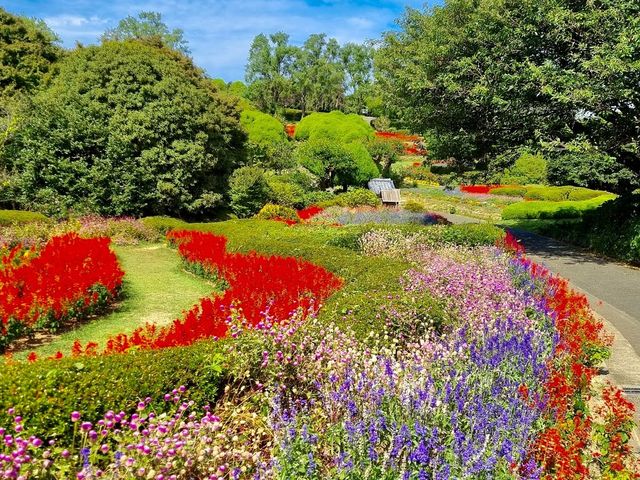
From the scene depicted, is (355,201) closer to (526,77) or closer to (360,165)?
(360,165)

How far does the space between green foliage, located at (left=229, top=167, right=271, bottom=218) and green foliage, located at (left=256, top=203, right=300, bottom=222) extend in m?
0.88

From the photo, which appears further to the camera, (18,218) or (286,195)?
(286,195)

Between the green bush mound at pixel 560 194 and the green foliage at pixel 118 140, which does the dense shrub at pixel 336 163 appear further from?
the green bush mound at pixel 560 194

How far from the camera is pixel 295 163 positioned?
98.7ft

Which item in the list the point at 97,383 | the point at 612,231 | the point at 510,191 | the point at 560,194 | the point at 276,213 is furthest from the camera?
the point at 510,191

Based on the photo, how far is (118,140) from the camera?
1761cm

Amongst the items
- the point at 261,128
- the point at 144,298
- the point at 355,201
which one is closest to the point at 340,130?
the point at 261,128

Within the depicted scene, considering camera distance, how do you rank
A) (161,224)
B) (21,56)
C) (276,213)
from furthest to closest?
(21,56), (276,213), (161,224)

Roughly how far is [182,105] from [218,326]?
15.5 m

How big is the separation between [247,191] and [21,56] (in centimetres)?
1382

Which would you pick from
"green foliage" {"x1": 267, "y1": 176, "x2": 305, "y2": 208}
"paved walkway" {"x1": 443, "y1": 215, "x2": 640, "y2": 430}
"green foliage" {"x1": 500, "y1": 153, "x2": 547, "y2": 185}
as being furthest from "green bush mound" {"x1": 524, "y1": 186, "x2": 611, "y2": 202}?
"green foliage" {"x1": 267, "y1": 176, "x2": 305, "y2": 208}

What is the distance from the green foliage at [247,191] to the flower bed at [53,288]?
38.9 feet

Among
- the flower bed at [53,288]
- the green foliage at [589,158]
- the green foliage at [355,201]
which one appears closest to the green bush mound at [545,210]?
the green foliage at [589,158]

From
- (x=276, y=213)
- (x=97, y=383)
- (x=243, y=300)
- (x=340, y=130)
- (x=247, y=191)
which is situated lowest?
(x=243, y=300)
